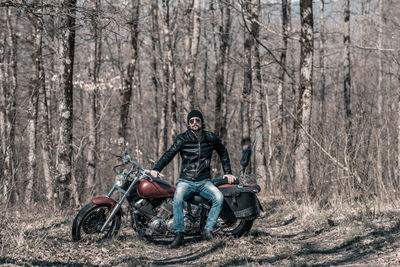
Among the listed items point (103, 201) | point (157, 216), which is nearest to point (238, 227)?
point (157, 216)

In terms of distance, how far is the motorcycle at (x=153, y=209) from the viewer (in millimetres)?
6762

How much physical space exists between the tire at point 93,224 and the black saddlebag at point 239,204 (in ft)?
→ 5.20

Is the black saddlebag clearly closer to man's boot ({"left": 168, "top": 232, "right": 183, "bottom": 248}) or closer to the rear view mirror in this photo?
the rear view mirror

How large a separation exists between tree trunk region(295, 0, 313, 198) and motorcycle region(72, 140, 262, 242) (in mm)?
3187

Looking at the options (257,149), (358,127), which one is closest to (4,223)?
(358,127)

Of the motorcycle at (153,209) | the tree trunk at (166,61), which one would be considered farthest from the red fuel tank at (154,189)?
the tree trunk at (166,61)

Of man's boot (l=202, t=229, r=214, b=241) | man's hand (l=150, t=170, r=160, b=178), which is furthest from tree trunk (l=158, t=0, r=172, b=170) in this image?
man's boot (l=202, t=229, r=214, b=241)

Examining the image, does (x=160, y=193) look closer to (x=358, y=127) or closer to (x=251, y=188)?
(x=251, y=188)

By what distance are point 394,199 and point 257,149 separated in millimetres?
8368

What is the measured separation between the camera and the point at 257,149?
16.5 meters

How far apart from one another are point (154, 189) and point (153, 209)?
323 millimetres

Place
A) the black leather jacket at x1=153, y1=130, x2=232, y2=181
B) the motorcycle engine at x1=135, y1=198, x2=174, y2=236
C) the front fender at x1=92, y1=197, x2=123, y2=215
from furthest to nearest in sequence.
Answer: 1. the black leather jacket at x1=153, y1=130, x2=232, y2=181
2. the motorcycle engine at x1=135, y1=198, x2=174, y2=236
3. the front fender at x1=92, y1=197, x2=123, y2=215

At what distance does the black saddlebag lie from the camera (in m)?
7.16

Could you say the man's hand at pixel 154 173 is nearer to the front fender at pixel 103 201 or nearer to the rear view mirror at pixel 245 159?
the front fender at pixel 103 201
